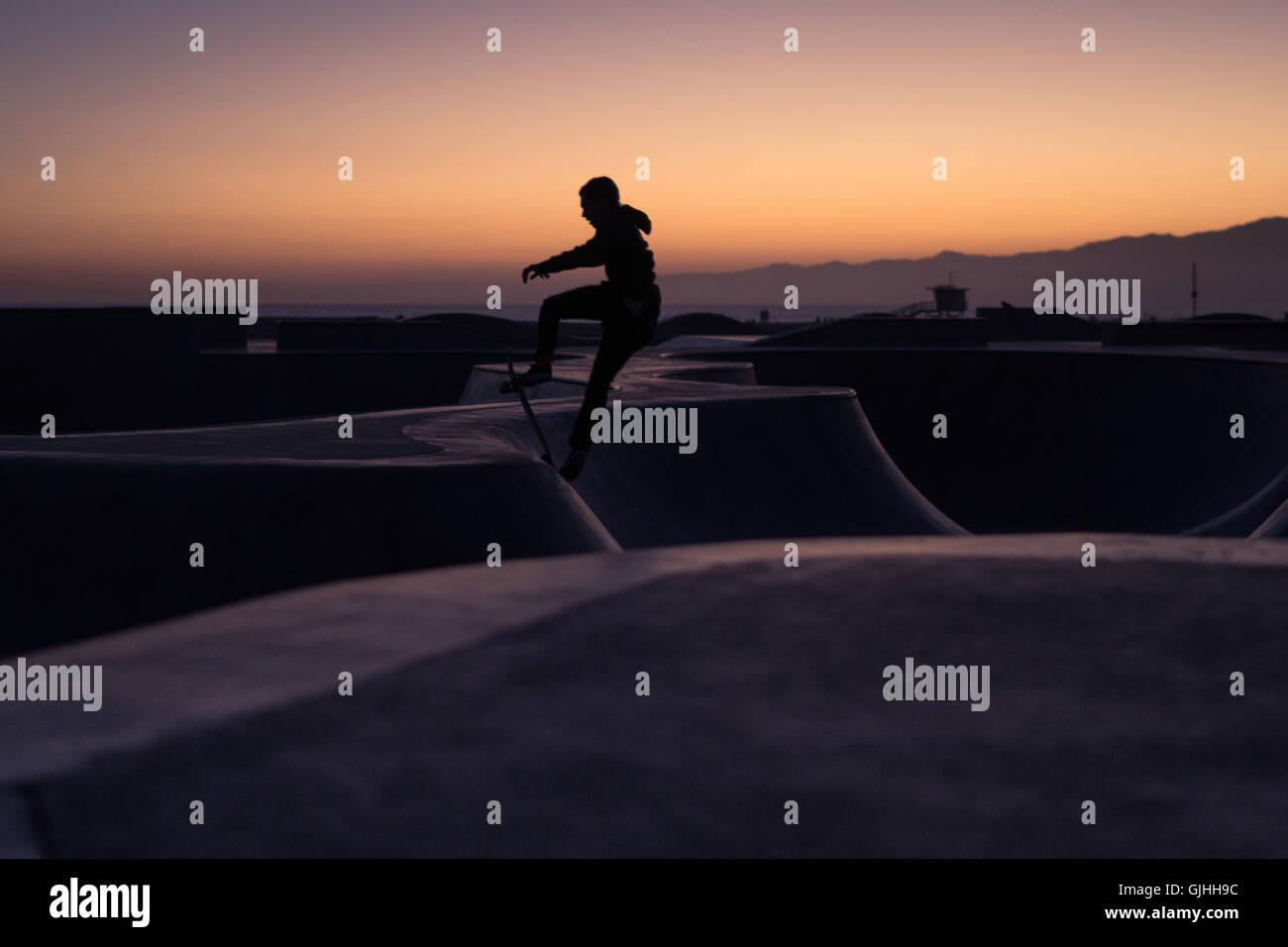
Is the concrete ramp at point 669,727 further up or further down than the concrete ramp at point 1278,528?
further up

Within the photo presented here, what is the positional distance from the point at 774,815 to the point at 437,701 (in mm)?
988

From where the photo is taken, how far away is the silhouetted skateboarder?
805cm

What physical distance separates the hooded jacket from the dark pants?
23cm

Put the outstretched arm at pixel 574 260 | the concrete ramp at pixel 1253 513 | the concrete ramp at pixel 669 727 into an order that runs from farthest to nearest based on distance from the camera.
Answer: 1. the concrete ramp at pixel 1253 513
2. the outstretched arm at pixel 574 260
3. the concrete ramp at pixel 669 727

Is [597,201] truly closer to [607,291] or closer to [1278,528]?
[607,291]

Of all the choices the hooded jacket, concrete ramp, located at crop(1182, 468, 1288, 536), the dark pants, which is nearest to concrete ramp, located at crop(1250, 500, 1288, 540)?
the dark pants

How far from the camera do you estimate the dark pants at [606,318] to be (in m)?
8.52

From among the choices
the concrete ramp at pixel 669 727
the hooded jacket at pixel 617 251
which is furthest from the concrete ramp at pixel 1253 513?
the concrete ramp at pixel 669 727

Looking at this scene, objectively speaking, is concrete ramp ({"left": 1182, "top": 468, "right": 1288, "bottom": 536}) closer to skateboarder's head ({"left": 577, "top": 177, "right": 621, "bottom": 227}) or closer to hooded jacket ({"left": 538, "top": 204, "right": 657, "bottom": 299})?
hooded jacket ({"left": 538, "top": 204, "right": 657, "bottom": 299})

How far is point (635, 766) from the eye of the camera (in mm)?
2637

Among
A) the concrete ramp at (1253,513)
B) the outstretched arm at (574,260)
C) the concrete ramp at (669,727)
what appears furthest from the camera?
the concrete ramp at (1253,513)

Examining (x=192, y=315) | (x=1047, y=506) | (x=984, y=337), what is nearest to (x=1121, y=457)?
(x=1047, y=506)

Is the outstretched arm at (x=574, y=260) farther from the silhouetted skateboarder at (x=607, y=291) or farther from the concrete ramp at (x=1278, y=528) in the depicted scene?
the concrete ramp at (x=1278, y=528)

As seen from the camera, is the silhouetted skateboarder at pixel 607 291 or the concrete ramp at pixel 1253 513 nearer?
the silhouetted skateboarder at pixel 607 291
